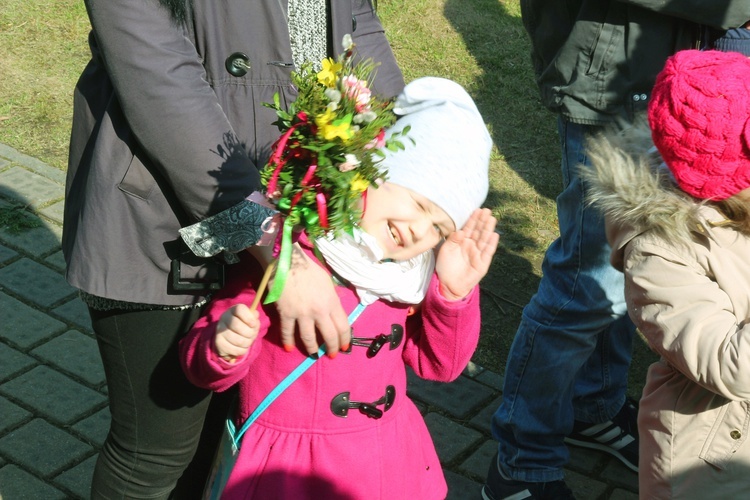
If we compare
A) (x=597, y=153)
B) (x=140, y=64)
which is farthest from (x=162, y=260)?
(x=597, y=153)

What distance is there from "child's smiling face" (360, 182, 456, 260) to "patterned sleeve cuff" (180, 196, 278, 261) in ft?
0.71

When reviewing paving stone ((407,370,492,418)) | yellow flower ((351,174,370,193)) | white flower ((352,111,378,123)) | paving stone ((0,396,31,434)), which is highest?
white flower ((352,111,378,123))

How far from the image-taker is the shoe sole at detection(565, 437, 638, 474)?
3.55 metres

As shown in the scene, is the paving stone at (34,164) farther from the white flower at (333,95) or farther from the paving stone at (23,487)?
the white flower at (333,95)

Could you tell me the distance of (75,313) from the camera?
13.8 ft

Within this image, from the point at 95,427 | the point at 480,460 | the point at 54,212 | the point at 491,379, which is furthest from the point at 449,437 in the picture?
the point at 54,212

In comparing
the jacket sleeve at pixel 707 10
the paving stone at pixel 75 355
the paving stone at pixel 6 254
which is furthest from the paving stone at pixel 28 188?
the jacket sleeve at pixel 707 10

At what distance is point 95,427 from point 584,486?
6.06 ft

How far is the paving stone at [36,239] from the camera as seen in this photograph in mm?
4629

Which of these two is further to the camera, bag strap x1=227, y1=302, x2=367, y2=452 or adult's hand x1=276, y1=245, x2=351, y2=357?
bag strap x1=227, y1=302, x2=367, y2=452

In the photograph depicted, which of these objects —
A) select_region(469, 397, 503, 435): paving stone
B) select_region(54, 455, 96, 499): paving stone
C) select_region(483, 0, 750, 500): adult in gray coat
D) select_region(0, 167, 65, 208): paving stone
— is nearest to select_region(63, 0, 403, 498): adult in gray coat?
select_region(483, 0, 750, 500): adult in gray coat

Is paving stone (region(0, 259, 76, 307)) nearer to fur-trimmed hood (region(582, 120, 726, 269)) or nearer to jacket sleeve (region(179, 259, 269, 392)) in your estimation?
jacket sleeve (region(179, 259, 269, 392))

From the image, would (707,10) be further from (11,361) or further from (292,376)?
(11,361)

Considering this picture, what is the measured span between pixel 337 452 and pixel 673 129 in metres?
1.13
